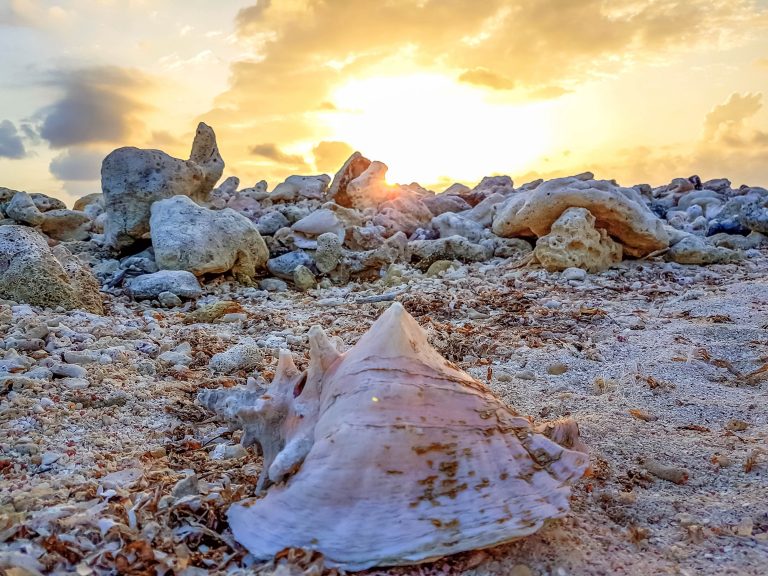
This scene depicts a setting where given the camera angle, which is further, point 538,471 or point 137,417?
point 137,417

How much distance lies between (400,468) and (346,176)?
44.5 feet

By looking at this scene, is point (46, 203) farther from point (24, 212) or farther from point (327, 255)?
point (327, 255)

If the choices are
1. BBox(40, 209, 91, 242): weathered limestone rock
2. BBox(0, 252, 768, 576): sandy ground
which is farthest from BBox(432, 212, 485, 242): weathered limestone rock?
BBox(40, 209, 91, 242): weathered limestone rock

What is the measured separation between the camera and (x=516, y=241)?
382 inches

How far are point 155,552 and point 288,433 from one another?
536mm

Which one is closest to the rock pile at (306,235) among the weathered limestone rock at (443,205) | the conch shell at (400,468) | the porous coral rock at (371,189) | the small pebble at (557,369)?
the porous coral rock at (371,189)

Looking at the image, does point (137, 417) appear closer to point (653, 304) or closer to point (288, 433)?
point (288, 433)

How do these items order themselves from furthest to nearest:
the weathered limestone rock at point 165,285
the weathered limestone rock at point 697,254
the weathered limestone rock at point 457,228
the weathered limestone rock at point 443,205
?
the weathered limestone rock at point 443,205, the weathered limestone rock at point 457,228, the weathered limestone rock at point 697,254, the weathered limestone rock at point 165,285

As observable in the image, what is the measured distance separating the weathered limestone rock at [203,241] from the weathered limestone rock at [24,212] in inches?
125

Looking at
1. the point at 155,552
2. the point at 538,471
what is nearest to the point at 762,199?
the point at 538,471

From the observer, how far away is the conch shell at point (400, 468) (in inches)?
69.4

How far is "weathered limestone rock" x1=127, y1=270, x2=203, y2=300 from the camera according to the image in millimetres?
7137

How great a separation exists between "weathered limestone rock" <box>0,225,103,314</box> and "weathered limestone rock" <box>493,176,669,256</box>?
5.92 m

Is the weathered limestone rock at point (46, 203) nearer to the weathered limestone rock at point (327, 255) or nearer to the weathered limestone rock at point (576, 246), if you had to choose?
the weathered limestone rock at point (327, 255)
